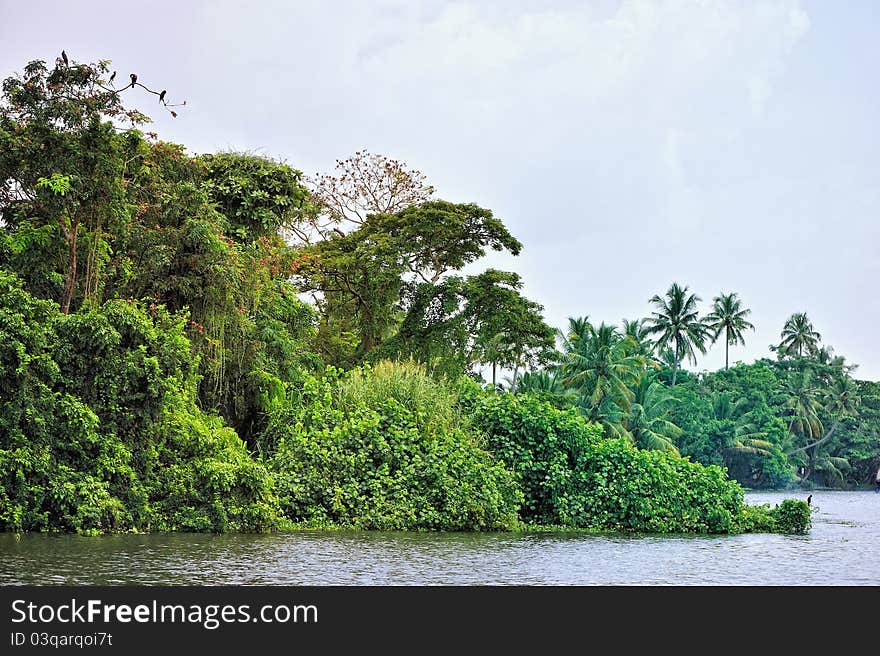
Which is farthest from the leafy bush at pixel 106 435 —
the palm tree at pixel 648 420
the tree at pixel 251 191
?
the palm tree at pixel 648 420

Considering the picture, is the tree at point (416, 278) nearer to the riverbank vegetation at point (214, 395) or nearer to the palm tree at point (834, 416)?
the riverbank vegetation at point (214, 395)

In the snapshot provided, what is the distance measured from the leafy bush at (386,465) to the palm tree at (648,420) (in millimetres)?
24210

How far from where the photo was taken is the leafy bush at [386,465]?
13.7 meters

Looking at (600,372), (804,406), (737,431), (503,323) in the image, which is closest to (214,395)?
(503,323)

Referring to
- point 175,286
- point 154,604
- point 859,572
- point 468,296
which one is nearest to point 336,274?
point 468,296

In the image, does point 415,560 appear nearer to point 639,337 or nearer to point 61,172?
point 61,172

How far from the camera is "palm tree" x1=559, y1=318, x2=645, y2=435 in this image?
3609cm

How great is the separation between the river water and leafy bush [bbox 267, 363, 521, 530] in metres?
0.66

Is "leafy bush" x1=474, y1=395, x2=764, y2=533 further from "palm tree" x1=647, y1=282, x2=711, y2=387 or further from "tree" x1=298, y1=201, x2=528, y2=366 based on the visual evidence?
"palm tree" x1=647, y1=282, x2=711, y2=387

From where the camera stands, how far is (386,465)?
14086mm

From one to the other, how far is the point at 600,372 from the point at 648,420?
5131 millimetres

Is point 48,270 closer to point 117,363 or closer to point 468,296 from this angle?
point 117,363

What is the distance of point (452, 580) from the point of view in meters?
8.73

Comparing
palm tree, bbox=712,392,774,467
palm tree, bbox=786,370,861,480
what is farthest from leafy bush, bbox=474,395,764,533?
palm tree, bbox=786,370,861,480
